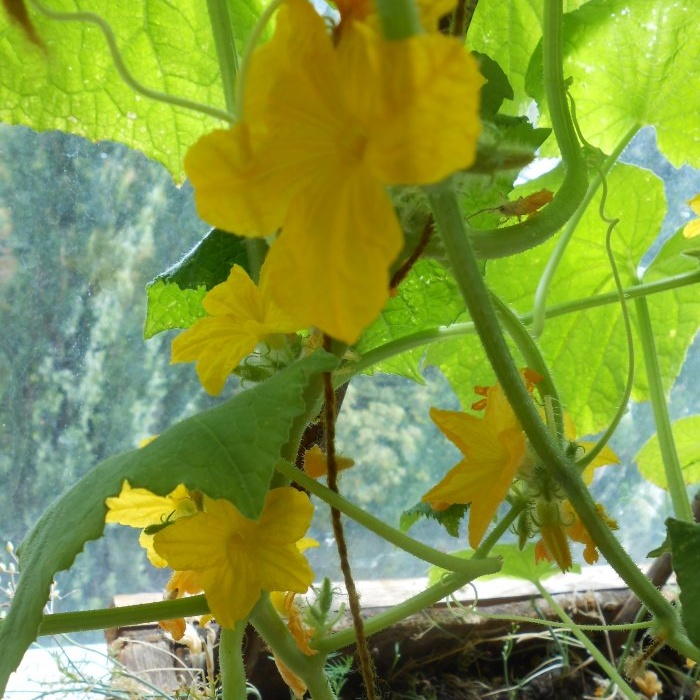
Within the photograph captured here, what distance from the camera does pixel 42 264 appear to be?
40.7 inches

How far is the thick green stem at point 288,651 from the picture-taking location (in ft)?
1.56

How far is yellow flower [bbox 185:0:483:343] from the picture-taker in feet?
0.77

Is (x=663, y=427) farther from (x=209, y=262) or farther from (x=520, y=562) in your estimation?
(x=209, y=262)

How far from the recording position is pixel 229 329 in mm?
453

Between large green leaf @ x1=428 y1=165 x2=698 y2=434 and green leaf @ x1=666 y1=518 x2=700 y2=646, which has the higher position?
large green leaf @ x1=428 y1=165 x2=698 y2=434

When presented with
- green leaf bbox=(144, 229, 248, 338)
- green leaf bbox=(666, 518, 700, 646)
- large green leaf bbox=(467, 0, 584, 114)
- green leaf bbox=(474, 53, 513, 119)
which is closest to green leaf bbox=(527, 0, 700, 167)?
large green leaf bbox=(467, 0, 584, 114)

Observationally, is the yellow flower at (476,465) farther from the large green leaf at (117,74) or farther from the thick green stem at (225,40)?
the large green leaf at (117,74)

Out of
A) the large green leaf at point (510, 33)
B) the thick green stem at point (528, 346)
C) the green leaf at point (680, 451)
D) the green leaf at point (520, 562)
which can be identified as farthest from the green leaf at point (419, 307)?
the green leaf at point (680, 451)

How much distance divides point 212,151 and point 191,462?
14 cm

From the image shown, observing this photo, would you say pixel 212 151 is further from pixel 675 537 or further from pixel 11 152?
pixel 11 152

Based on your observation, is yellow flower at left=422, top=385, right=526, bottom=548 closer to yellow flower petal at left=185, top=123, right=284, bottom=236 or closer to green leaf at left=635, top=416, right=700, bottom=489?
yellow flower petal at left=185, top=123, right=284, bottom=236

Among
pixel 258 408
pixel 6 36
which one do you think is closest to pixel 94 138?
pixel 6 36

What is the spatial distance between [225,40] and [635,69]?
0.40 meters

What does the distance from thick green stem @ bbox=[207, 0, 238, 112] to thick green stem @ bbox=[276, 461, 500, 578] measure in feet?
0.81
